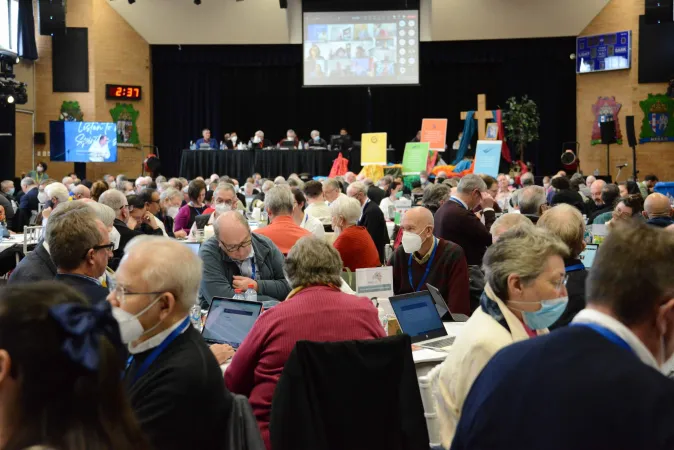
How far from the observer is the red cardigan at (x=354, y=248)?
19.8ft

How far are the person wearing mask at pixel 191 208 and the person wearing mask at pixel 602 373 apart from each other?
23.7 feet

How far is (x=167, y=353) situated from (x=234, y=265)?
8.35 feet

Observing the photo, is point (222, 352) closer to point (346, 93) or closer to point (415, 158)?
point (415, 158)

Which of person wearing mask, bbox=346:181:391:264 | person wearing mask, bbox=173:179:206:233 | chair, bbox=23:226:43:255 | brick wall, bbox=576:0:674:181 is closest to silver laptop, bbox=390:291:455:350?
person wearing mask, bbox=346:181:391:264

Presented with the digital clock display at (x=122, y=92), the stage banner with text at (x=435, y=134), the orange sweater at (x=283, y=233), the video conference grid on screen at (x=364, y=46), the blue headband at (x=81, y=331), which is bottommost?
the orange sweater at (x=283, y=233)

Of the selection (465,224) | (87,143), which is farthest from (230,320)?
(87,143)

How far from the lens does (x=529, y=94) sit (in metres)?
21.9

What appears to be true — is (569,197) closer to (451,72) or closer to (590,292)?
(590,292)

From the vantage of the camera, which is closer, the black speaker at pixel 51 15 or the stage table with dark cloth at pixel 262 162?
the black speaker at pixel 51 15

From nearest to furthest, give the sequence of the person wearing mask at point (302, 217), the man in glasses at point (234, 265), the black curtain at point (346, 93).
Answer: the man in glasses at point (234, 265) → the person wearing mask at point (302, 217) → the black curtain at point (346, 93)

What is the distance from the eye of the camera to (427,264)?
5.09 m

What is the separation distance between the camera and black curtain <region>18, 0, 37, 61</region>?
58.1 feet

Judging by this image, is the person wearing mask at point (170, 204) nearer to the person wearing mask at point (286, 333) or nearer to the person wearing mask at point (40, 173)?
the person wearing mask at point (286, 333)

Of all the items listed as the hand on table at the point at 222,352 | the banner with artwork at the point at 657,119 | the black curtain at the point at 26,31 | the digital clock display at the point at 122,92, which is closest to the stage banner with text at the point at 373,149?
the banner with artwork at the point at 657,119
